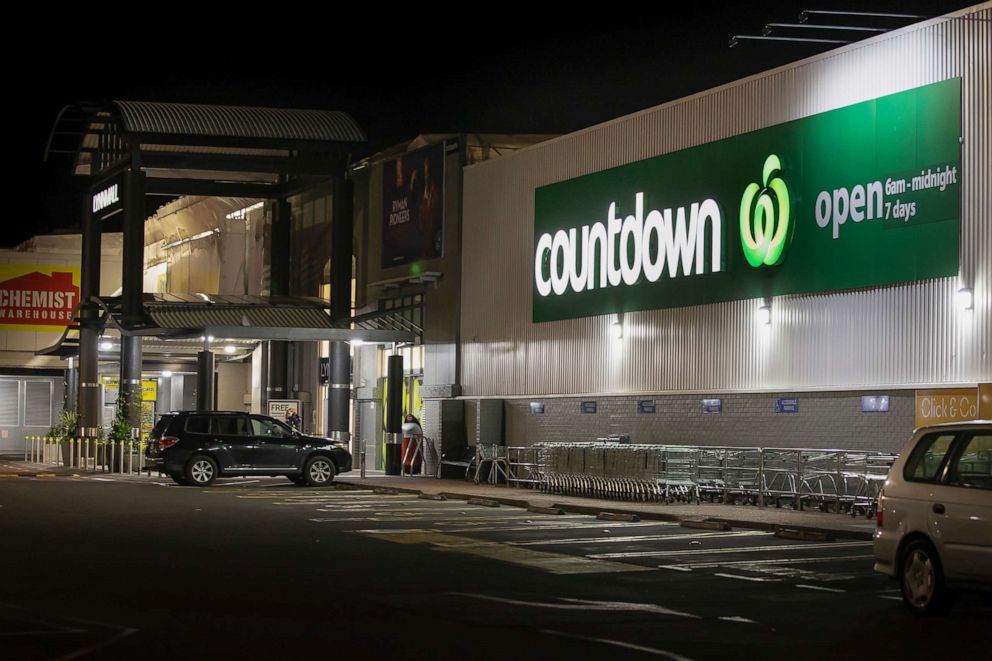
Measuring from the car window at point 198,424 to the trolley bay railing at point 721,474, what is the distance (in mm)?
7729

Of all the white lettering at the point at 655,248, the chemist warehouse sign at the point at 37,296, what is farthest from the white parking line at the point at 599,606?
the chemist warehouse sign at the point at 37,296

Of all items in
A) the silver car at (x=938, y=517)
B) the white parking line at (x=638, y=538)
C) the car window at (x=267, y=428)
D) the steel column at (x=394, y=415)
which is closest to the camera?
the silver car at (x=938, y=517)

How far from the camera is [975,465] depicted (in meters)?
12.7

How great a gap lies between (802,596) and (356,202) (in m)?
32.8

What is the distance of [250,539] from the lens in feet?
64.7

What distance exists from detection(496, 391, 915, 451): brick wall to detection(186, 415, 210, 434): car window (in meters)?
8.06

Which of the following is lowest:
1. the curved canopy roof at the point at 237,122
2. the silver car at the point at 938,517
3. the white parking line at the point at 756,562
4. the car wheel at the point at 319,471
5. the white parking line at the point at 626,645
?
the white parking line at the point at 756,562

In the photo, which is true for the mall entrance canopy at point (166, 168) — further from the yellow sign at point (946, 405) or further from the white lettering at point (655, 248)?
the yellow sign at point (946, 405)

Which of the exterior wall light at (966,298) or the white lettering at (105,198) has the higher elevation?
the white lettering at (105,198)

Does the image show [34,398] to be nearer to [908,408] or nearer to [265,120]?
[265,120]

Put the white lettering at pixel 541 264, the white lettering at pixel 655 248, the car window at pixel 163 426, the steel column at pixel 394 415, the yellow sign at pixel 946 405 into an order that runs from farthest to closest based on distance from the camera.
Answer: the steel column at pixel 394 415
the white lettering at pixel 541 264
the car window at pixel 163 426
the white lettering at pixel 655 248
the yellow sign at pixel 946 405

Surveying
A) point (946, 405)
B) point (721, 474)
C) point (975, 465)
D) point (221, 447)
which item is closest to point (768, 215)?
point (721, 474)

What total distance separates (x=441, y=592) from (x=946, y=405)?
39.8 ft

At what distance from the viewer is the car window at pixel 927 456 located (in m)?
13.2
